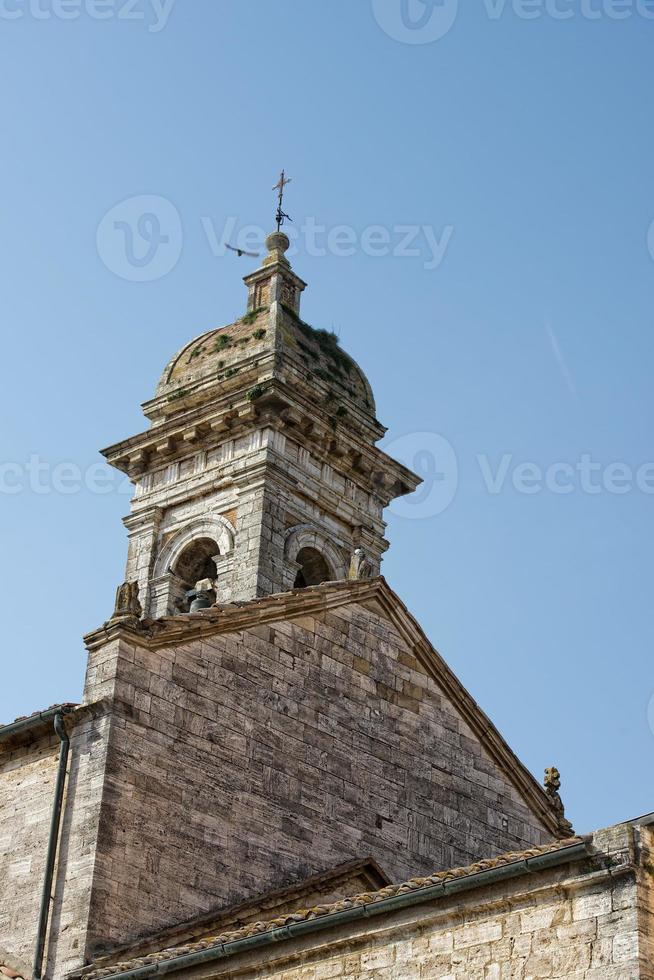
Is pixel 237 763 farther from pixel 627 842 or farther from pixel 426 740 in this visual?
pixel 627 842

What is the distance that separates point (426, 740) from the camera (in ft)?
78.3

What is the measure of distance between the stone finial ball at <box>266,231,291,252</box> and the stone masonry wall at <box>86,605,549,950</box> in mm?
12239

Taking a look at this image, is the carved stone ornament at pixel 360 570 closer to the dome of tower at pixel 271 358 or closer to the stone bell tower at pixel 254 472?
the stone bell tower at pixel 254 472

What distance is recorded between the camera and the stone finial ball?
113ft

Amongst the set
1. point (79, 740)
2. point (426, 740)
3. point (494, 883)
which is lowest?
point (494, 883)

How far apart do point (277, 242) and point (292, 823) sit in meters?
15.6

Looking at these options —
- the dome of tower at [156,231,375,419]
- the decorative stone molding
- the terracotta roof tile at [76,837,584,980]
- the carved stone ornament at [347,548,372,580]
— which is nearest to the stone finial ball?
the dome of tower at [156,231,375,419]

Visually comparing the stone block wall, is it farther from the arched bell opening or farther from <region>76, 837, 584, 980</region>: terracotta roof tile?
the arched bell opening

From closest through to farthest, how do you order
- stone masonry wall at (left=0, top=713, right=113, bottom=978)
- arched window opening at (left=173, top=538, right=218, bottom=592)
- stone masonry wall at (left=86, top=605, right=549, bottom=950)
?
stone masonry wall at (left=0, top=713, right=113, bottom=978)
stone masonry wall at (left=86, top=605, right=549, bottom=950)
arched window opening at (left=173, top=538, right=218, bottom=592)

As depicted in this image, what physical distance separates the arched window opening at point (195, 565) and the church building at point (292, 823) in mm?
1927

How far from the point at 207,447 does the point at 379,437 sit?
10.5 ft

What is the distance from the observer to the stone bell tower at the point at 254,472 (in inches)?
1183

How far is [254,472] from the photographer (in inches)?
1190

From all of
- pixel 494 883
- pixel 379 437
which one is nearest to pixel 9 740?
pixel 494 883
